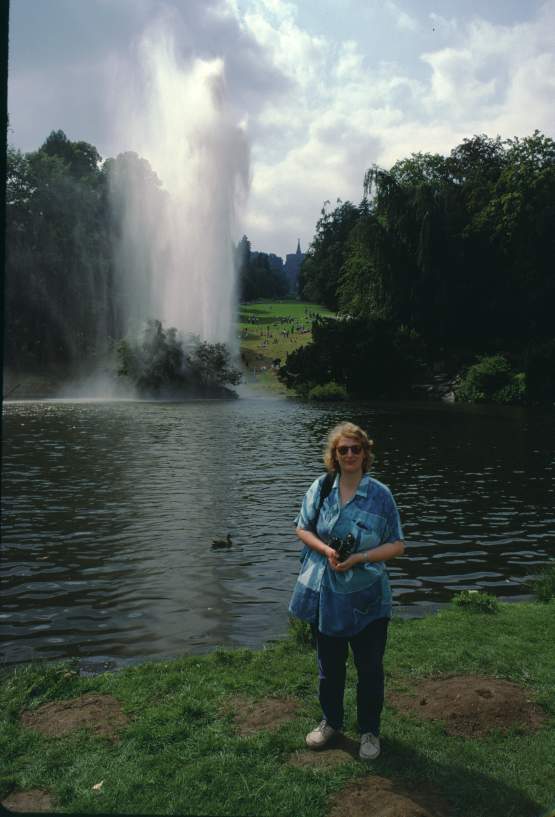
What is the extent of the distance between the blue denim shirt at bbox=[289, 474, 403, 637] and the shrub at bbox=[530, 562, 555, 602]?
580 cm

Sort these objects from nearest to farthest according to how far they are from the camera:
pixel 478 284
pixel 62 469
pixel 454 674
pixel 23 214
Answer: pixel 454 674, pixel 62 469, pixel 478 284, pixel 23 214

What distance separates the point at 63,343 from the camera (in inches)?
2940

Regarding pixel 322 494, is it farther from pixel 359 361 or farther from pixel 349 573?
pixel 359 361

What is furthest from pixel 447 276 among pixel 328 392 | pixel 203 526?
pixel 203 526

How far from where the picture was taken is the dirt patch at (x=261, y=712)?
5.64 metres

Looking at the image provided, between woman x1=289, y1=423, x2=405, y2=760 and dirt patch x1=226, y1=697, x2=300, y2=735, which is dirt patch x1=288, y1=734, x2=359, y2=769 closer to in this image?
woman x1=289, y1=423, x2=405, y2=760

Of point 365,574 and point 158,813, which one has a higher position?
point 365,574

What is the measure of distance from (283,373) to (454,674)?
5495cm

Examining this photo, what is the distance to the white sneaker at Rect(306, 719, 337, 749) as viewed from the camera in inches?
207

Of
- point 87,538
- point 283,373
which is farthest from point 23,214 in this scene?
point 87,538

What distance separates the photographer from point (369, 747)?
5156mm

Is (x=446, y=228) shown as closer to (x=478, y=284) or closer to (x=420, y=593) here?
(x=478, y=284)

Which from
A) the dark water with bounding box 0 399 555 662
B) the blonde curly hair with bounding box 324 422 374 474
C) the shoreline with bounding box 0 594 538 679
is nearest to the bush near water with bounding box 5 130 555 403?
the dark water with bounding box 0 399 555 662

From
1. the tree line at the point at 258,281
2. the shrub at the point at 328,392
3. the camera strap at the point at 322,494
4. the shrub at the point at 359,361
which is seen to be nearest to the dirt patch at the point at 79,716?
the camera strap at the point at 322,494
